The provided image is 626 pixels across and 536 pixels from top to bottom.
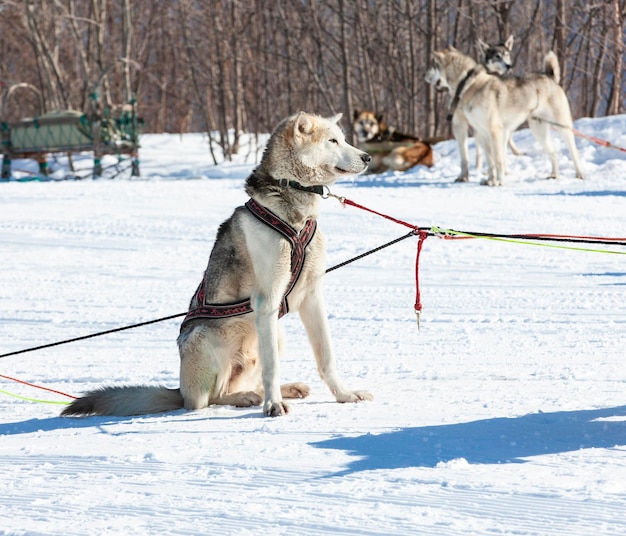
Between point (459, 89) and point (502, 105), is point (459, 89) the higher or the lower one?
the higher one

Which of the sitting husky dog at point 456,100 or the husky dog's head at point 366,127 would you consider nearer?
the sitting husky dog at point 456,100

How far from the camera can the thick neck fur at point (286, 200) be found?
13.0 ft

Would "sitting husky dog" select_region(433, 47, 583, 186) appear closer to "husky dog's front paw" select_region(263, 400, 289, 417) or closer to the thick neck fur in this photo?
the thick neck fur

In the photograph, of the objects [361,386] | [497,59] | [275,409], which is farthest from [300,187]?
[497,59]

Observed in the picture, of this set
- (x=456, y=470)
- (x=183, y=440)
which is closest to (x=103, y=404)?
(x=183, y=440)

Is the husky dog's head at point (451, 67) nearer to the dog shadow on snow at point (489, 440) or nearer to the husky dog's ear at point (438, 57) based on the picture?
the husky dog's ear at point (438, 57)

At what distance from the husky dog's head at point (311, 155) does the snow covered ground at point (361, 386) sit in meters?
1.02

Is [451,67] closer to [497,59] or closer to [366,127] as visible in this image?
[497,59]

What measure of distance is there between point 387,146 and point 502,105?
122 inches

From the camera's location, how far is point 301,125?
156 inches

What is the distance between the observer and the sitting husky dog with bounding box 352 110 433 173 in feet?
51.0

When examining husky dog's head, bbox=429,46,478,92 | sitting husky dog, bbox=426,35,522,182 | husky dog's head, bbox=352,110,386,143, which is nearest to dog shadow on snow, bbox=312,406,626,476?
sitting husky dog, bbox=426,35,522,182

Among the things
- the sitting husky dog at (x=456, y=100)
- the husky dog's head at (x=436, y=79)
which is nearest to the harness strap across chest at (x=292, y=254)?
the sitting husky dog at (x=456, y=100)

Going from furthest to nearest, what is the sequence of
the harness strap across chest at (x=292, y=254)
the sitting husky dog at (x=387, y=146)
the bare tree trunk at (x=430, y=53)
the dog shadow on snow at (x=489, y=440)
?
the bare tree trunk at (x=430, y=53) < the sitting husky dog at (x=387, y=146) < the harness strap across chest at (x=292, y=254) < the dog shadow on snow at (x=489, y=440)
